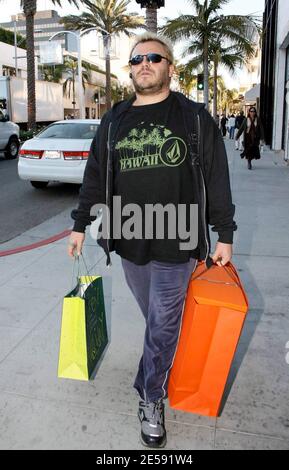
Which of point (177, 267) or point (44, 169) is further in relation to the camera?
point (44, 169)

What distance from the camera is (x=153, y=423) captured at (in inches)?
96.0

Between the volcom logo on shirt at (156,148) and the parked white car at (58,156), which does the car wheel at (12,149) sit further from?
the volcom logo on shirt at (156,148)

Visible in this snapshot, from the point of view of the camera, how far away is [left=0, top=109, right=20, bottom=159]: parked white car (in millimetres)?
15000

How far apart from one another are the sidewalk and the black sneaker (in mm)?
60

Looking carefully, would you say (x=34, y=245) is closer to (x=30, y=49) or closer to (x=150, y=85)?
(x=150, y=85)

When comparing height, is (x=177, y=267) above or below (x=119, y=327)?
above

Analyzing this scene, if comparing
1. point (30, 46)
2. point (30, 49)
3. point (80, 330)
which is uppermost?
point (30, 46)

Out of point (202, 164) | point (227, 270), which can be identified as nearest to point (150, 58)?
point (202, 164)

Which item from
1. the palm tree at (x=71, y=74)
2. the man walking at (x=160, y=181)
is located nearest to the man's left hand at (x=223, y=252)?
the man walking at (x=160, y=181)

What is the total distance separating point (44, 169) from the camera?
9.11 metres

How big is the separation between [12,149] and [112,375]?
1438 centimetres
